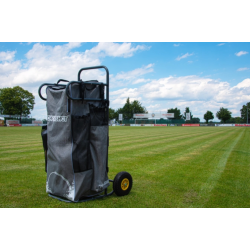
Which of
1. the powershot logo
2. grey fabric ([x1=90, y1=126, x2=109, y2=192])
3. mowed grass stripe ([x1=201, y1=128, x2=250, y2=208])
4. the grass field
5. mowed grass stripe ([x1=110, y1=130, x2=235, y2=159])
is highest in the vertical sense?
the powershot logo

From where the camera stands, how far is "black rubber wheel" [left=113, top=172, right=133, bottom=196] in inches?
197

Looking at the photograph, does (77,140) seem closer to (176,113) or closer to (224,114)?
(224,114)

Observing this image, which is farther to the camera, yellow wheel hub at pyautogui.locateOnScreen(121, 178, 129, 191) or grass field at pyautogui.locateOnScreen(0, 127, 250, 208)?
yellow wheel hub at pyautogui.locateOnScreen(121, 178, 129, 191)

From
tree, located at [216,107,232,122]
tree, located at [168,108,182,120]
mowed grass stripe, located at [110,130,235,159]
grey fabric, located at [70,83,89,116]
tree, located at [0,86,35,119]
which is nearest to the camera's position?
grey fabric, located at [70,83,89,116]

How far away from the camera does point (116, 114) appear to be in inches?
5492

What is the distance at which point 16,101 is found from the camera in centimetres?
8906

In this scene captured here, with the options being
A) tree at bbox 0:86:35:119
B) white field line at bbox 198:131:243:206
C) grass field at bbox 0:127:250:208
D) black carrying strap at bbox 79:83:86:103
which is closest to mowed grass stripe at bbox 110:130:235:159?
grass field at bbox 0:127:250:208

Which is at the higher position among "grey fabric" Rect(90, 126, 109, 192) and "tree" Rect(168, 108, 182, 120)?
"tree" Rect(168, 108, 182, 120)

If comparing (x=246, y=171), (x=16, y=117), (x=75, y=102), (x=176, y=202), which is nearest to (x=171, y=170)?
(x=246, y=171)

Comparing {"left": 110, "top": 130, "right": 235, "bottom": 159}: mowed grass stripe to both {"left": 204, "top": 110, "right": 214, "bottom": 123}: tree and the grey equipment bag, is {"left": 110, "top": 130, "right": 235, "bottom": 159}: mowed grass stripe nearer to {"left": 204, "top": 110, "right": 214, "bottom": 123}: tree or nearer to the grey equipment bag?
the grey equipment bag

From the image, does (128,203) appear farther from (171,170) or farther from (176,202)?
(171,170)

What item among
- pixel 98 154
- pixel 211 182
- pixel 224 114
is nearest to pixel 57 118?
pixel 98 154

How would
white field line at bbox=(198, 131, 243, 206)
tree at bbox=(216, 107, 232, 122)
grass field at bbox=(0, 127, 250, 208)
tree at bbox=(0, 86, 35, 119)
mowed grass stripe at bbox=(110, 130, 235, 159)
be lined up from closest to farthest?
grass field at bbox=(0, 127, 250, 208) < white field line at bbox=(198, 131, 243, 206) < mowed grass stripe at bbox=(110, 130, 235, 159) < tree at bbox=(0, 86, 35, 119) < tree at bbox=(216, 107, 232, 122)

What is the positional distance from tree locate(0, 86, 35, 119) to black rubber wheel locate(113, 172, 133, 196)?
92.6 metres
